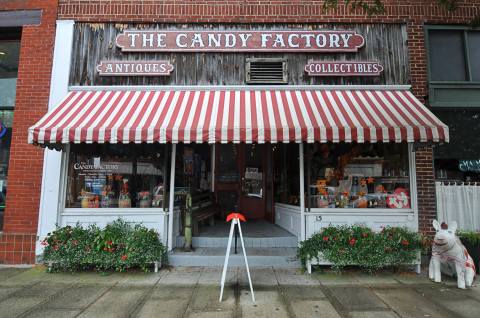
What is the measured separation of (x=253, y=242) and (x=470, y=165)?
5128 millimetres

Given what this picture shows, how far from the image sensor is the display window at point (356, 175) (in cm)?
662

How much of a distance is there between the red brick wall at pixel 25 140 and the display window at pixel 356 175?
5864mm

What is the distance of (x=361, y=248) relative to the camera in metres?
5.73

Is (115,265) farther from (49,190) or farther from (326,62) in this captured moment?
(326,62)

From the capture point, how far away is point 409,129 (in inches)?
212

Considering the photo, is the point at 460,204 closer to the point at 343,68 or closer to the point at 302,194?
the point at 302,194

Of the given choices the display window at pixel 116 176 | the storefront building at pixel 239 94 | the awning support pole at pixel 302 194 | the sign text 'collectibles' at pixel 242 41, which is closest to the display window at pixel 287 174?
the storefront building at pixel 239 94

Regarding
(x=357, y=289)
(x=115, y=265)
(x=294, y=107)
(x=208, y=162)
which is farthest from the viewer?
(x=208, y=162)

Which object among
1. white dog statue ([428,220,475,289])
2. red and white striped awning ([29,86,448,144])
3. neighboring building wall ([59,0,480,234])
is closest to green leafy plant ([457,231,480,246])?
white dog statue ([428,220,475,289])

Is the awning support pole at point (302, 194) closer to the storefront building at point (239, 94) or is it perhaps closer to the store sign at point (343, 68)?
the storefront building at point (239, 94)

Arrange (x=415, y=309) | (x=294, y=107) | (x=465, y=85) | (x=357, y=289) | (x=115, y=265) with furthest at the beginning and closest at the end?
(x=465, y=85)
(x=294, y=107)
(x=115, y=265)
(x=357, y=289)
(x=415, y=309)

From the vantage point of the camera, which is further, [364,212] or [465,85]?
[465,85]

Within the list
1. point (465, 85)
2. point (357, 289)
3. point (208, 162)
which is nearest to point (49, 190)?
point (208, 162)

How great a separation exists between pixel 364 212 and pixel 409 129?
6.38 feet
